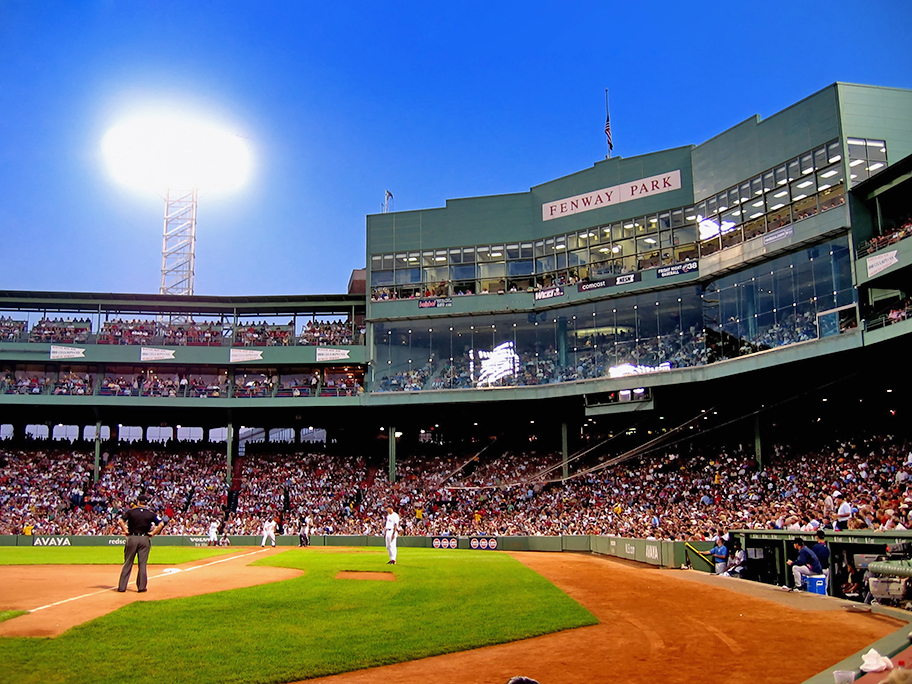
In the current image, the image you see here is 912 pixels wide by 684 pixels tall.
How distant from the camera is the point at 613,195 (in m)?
44.5

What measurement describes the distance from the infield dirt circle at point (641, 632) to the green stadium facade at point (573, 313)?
1674 cm

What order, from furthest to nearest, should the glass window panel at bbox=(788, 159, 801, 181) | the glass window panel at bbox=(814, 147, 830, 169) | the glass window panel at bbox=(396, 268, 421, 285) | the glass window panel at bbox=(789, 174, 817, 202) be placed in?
the glass window panel at bbox=(396, 268, 421, 285) < the glass window panel at bbox=(788, 159, 801, 181) < the glass window panel at bbox=(789, 174, 817, 202) < the glass window panel at bbox=(814, 147, 830, 169)

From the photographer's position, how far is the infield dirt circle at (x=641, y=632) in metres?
8.90

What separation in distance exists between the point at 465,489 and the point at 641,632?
3334 cm

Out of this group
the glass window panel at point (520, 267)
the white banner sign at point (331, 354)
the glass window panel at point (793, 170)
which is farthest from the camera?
the white banner sign at point (331, 354)

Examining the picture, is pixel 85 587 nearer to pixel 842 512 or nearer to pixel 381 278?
pixel 842 512

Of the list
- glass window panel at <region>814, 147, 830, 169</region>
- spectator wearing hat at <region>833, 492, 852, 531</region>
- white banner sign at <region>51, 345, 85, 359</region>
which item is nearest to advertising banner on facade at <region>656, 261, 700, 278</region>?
glass window panel at <region>814, 147, 830, 169</region>

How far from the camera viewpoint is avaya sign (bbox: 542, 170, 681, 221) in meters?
42.2

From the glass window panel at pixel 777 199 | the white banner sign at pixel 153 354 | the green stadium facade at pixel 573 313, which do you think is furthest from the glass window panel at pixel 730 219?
the white banner sign at pixel 153 354

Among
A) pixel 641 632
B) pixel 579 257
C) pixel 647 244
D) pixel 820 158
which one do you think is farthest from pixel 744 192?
pixel 641 632

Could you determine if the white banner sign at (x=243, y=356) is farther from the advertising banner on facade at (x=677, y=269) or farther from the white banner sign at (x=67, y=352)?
the advertising banner on facade at (x=677, y=269)

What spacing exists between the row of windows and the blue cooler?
1721cm

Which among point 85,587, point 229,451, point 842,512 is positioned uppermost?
point 229,451

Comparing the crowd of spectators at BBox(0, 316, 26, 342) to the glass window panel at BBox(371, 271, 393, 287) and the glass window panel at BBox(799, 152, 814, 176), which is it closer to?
the glass window panel at BBox(371, 271, 393, 287)
